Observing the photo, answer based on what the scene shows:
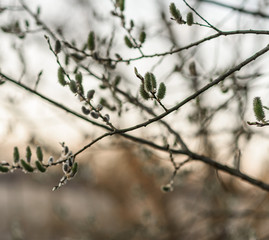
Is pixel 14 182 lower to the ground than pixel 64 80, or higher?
higher

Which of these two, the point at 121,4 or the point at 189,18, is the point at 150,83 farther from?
the point at 121,4

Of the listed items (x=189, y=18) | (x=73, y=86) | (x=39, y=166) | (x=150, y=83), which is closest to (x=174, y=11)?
(x=189, y=18)

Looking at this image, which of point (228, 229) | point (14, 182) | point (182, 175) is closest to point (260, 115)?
point (182, 175)

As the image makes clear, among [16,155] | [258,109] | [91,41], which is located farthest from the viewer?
[91,41]

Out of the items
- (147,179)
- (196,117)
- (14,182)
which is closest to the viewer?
(196,117)

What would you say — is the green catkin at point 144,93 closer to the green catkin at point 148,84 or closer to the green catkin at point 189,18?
the green catkin at point 148,84

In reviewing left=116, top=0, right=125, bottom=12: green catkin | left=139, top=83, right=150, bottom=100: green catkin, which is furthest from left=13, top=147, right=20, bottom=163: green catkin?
left=116, top=0, right=125, bottom=12: green catkin

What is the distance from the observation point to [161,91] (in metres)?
1.40

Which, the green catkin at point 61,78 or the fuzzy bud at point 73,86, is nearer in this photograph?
the fuzzy bud at point 73,86

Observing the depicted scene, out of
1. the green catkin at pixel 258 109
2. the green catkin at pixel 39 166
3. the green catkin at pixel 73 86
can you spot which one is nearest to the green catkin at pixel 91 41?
the green catkin at pixel 73 86

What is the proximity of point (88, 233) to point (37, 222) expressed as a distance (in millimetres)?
12800

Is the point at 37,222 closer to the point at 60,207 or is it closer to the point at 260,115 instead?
the point at 60,207

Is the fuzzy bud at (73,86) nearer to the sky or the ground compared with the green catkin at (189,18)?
nearer to the ground

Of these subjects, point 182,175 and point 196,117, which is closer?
Result: point 196,117
